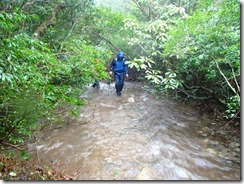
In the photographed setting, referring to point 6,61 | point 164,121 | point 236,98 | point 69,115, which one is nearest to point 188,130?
point 164,121

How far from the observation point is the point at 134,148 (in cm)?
381

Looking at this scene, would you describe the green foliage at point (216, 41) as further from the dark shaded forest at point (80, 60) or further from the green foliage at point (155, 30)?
the green foliage at point (155, 30)

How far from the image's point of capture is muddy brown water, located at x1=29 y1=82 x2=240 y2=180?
122 inches

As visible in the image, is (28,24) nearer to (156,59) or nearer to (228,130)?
(156,59)

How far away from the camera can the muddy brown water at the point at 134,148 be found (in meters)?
3.11

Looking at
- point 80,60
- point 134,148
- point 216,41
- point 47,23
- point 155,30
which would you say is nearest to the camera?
point 134,148

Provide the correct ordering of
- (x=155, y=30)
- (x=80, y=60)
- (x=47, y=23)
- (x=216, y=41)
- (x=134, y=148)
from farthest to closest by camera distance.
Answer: (x=155, y=30) → (x=47, y=23) → (x=80, y=60) → (x=216, y=41) → (x=134, y=148)

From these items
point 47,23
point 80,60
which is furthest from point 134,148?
point 47,23

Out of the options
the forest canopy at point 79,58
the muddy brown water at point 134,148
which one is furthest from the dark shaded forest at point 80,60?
the muddy brown water at point 134,148

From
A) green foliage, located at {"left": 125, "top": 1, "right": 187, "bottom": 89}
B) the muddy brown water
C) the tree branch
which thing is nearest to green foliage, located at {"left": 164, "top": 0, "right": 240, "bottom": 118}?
the muddy brown water

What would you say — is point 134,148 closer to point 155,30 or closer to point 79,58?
point 79,58

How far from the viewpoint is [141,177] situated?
2.92m

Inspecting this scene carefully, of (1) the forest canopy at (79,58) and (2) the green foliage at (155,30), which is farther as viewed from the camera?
(2) the green foliage at (155,30)

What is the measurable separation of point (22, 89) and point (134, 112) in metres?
3.52
